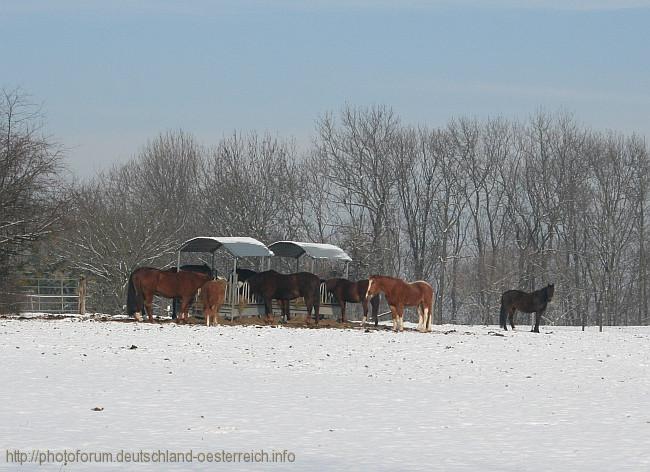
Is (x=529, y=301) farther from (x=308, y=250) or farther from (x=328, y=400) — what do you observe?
(x=328, y=400)

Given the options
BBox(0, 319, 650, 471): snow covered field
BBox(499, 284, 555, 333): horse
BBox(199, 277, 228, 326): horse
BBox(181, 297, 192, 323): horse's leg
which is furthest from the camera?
BBox(499, 284, 555, 333): horse

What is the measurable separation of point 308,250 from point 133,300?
6.12m

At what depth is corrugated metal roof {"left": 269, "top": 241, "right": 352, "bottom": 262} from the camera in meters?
32.7

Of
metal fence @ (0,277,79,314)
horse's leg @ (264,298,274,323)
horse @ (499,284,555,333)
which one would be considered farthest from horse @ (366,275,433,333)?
metal fence @ (0,277,79,314)

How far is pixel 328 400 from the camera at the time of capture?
13930 millimetres

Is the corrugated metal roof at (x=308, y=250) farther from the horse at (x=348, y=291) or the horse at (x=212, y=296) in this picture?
the horse at (x=212, y=296)

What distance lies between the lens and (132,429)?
36.2ft

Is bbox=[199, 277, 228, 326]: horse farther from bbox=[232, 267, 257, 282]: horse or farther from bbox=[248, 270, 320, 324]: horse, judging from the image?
bbox=[232, 267, 257, 282]: horse

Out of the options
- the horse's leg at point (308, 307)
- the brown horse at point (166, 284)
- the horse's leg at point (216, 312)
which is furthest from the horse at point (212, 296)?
the horse's leg at point (308, 307)

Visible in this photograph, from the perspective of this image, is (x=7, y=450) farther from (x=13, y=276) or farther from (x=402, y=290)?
(x=13, y=276)

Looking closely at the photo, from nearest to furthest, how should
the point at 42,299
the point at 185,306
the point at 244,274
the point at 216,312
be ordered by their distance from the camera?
the point at 216,312 → the point at 185,306 → the point at 244,274 → the point at 42,299

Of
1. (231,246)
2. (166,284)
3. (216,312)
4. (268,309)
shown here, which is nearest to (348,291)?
(268,309)

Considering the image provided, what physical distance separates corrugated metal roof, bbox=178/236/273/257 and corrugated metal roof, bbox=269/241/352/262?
5.54 ft

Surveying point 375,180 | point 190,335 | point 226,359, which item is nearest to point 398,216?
point 375,180
